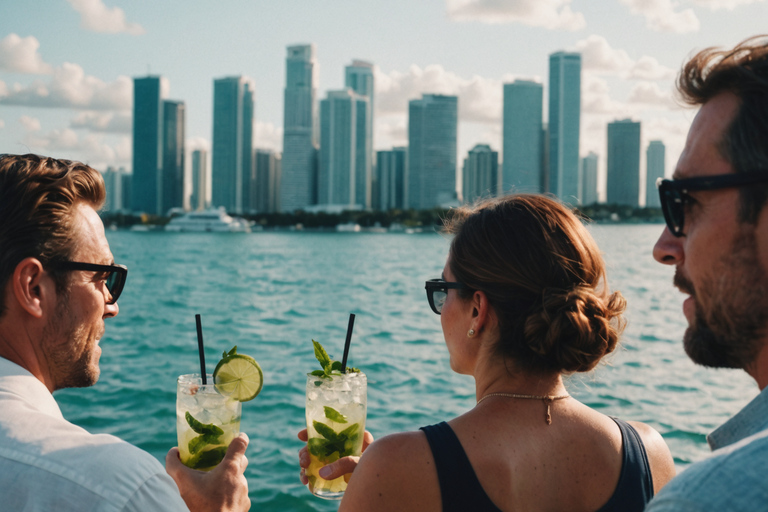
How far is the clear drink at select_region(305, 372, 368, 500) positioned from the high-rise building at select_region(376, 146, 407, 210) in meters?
96.3

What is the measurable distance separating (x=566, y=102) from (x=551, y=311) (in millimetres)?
91826

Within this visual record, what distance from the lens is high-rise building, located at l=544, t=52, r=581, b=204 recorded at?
77.5m

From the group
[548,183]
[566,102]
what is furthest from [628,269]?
[566,102]

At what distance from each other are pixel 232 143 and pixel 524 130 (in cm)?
6608

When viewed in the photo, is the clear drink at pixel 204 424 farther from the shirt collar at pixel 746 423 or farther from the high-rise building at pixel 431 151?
the high-rise building at pixel 431 151

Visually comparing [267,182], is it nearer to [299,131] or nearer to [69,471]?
[299,131]

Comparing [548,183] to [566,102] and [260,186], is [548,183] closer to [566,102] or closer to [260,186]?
[566,102]

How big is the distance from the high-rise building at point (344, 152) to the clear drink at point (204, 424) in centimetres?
10492

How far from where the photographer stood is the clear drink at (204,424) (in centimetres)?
213

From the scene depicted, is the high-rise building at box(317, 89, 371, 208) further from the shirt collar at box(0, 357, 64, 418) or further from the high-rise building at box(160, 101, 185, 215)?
the shirt collar at box(0, 357, 64, 418)

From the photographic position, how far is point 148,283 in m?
29.1

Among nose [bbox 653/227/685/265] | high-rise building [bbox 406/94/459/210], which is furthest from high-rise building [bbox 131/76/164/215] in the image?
nose [bbox 653/227/685/265]

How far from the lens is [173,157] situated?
343 feet

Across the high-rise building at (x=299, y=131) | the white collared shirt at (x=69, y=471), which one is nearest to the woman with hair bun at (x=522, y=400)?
the white collared shirt at (x=69, y=471)
